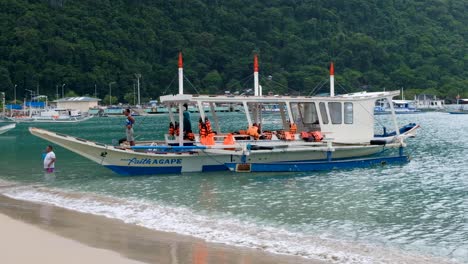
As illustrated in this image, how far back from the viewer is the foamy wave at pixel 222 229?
12797 mm

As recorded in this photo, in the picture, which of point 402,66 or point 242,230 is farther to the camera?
point 402,66

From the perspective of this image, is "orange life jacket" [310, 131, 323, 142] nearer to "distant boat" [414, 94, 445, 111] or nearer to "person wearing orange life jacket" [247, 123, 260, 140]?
"person wearing orange life jacket" [247, 123, 260, 140]

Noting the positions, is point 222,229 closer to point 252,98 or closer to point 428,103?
point 252,98

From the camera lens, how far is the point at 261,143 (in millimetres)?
25125

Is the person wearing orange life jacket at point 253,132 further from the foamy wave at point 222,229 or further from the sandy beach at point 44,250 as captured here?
the sandy beach at point 44,250

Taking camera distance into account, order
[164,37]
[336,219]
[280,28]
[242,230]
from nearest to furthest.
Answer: [242,230] → [336,219] → [164,37] → [280,28]

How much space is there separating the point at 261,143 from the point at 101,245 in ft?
41.9

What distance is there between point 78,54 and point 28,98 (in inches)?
672

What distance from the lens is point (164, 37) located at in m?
170

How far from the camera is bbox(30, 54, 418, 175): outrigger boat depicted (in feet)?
78.3

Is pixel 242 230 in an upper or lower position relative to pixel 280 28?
lower

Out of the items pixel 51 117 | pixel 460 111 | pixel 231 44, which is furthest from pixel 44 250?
pixel 231 44

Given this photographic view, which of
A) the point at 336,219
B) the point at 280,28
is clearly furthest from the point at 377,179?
the point at 280,28

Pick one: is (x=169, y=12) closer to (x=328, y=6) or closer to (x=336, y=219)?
(x=328, y=6)
